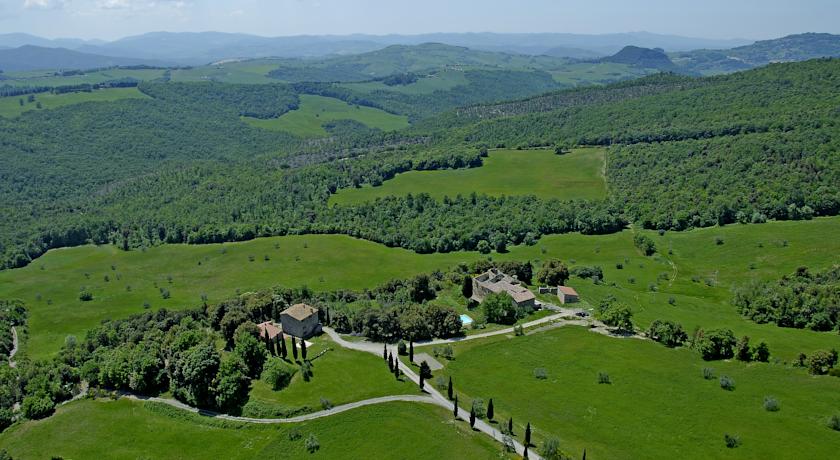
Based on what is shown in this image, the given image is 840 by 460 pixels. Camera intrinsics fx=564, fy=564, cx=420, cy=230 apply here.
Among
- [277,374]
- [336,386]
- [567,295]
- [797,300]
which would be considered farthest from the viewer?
[567,295]

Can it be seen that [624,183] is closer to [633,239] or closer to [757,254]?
[633,239]

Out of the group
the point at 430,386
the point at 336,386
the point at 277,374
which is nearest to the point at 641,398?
the point at 430,386

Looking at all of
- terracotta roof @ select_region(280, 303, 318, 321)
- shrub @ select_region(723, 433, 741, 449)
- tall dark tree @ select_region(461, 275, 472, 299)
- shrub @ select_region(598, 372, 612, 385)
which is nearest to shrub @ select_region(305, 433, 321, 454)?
terracotta roof @ select_region(280, 303, 318, 321)

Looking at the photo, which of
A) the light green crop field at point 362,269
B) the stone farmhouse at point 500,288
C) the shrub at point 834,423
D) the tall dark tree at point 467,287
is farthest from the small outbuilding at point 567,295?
the shrub at point 834,423

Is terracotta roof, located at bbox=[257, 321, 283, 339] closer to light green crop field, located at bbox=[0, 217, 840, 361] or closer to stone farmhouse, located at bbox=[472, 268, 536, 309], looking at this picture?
light green crop field, located at bbox=[0, 217, 840, 361]

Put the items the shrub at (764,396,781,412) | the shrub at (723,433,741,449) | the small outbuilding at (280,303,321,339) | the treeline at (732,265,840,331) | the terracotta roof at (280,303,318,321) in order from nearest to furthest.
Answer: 1. the shrub at (723,433,741,449)
2. the shrub at (764,396,781,412)
3. the treeline at (732,265,840,331)
4. the small outbuilding at (280,303,321,339)
5. the terracotta roof at (280,303,318,321)

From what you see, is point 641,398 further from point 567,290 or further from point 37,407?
point 37,407
